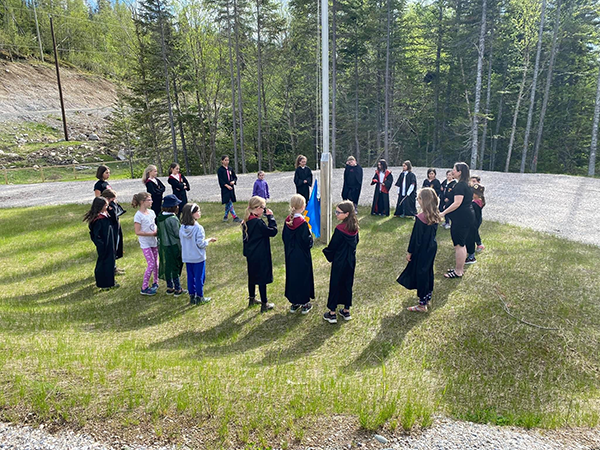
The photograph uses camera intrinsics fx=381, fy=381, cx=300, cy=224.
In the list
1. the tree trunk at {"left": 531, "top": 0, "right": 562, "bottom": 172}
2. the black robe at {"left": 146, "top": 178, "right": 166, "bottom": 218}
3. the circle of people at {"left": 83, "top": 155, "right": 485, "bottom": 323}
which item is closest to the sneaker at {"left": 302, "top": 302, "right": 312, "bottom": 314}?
the circle of people at {"left": 83, "top": 155, "right": 485, "bottom": 323}

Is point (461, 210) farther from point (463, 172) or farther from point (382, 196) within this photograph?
point (382, 196)

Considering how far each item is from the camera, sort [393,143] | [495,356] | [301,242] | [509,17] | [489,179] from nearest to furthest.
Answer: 1. [495,356]
2. [301,242]
3. [489,179]
4. [509,17]
5. [393,143]

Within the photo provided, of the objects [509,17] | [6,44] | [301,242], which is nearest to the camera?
[301,242]

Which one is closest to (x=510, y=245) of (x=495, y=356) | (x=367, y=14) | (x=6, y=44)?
(x=495, y=356)

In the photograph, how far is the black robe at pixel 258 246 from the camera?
6.11 metres

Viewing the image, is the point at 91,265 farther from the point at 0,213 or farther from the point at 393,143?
the point at 393,143

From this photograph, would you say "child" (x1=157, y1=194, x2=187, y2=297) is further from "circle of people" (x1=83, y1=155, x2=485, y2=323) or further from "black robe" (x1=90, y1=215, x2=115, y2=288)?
"black robe" (x1=90, y1=215, x2=115, y2=288)

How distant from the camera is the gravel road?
12922 mm

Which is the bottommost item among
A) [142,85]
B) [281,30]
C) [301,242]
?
[301,242]

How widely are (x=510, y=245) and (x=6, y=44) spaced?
65.0m

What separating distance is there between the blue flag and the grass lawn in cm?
141

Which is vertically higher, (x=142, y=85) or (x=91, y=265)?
(x=142, y=85)

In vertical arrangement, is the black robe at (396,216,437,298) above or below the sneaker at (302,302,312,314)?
above

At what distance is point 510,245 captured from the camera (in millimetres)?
9938
